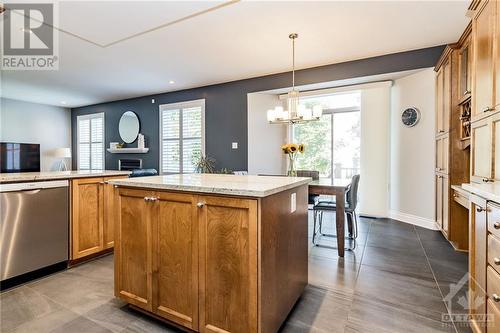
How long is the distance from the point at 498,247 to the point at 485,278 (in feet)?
0.85

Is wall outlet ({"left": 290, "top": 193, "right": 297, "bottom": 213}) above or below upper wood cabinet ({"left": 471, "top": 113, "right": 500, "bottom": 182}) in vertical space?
below

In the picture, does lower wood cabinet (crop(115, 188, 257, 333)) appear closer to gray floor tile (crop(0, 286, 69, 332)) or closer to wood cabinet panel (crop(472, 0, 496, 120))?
gray floor tile (crop(0, 286, 69, 332))

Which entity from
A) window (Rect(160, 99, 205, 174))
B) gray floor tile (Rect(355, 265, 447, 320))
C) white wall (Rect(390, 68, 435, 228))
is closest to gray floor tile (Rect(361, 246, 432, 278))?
gray floor tile (Rect(355, 265, 447, 320))

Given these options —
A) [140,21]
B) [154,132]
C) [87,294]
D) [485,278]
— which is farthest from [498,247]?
[154,132]

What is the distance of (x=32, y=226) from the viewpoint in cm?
230

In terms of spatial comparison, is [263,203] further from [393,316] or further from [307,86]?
[307,86]

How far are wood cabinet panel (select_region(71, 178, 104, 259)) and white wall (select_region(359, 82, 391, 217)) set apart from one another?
4331mm

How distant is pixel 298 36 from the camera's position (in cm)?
331

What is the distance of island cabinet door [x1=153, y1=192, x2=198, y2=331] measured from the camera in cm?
154

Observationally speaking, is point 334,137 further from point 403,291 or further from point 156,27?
point 156,27

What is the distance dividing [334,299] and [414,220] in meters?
2.95

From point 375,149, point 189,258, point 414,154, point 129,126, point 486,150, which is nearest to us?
point 189,258

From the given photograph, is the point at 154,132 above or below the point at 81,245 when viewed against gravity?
above
